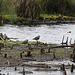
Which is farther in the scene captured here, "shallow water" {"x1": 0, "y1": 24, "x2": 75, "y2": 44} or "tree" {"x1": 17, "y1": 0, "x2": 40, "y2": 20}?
"tree" {"x1": 17, "y1": 0, "x2": 40, "y2": 20}

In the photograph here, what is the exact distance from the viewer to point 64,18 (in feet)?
214

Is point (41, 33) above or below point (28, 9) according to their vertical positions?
below

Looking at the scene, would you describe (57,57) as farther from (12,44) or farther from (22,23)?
(22,23)

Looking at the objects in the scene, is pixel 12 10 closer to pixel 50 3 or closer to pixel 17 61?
pixel 50 3

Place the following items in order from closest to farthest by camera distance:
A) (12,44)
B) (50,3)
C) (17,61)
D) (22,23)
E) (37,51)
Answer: (17,61) → (37,51) → (12,44) → (22,23) → (50,3)

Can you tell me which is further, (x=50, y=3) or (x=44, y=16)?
(x=50, y=3)

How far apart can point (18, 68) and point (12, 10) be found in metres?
39.7

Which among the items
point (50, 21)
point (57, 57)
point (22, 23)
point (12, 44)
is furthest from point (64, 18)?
point (57, 57)

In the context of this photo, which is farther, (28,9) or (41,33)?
(28,9)

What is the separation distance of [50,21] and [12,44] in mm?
33974

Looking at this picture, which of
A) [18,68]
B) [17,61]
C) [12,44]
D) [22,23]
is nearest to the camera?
[18,68]

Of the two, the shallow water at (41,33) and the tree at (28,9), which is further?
the tree at (28,9)

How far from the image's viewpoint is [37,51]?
1036 inches

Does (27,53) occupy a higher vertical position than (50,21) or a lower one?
higher
